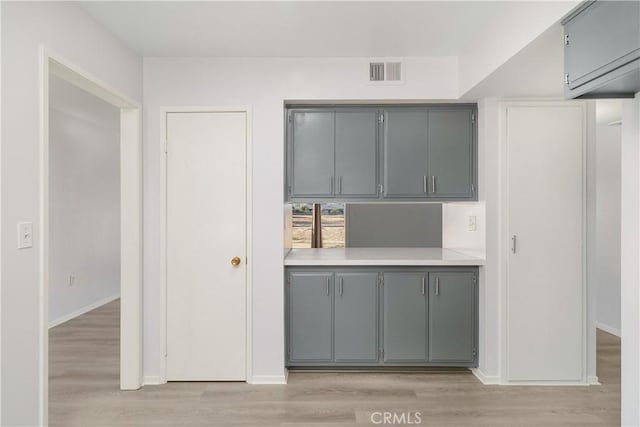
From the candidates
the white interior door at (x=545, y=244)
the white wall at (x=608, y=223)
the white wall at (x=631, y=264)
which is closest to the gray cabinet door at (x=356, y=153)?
the white interior door at (x=545, y=244)

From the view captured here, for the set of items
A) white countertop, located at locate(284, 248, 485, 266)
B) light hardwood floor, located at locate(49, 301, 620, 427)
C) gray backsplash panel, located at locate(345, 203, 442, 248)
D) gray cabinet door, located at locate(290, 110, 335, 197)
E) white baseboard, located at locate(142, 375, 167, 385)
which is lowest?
light hardwood floor, located at locate(49, 301, 620, 427)

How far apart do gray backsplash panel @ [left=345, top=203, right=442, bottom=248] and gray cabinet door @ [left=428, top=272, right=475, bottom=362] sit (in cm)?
198

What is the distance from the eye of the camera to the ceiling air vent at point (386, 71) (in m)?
3.05

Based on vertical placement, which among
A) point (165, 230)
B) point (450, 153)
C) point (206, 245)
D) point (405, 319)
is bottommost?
point (405, 319)

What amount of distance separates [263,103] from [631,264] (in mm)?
2516

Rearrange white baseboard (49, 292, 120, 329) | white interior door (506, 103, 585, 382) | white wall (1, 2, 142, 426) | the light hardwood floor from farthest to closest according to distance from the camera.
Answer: white baseboard (49, 292, 120, 329)
white interior door (506, 103, 585, 382)
the light hardwood floor
white wall (1, 2, 142, 426)

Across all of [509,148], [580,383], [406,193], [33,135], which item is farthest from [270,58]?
[580,383]

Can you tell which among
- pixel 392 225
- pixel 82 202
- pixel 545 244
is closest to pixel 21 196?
pixel 545 244

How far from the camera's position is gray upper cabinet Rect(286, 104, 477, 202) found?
127 inches

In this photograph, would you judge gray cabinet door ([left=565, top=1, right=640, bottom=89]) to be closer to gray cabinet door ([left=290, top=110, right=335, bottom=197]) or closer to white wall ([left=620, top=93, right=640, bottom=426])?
white wall ([left=620, top=93, right=640, bottom=426])

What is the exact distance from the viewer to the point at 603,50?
62.4 inches

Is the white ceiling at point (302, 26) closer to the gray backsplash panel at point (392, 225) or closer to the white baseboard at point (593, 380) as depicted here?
the gray backsplash panel at point (392, 225)

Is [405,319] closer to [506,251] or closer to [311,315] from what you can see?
[311,315]

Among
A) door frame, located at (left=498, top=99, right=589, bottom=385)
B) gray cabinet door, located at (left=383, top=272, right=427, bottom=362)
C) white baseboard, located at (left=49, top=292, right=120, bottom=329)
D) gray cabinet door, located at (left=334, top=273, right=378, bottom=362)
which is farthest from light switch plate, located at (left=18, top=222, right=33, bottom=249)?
white baseboard, located at (left=49, top=292, right=120, bottom=329)
